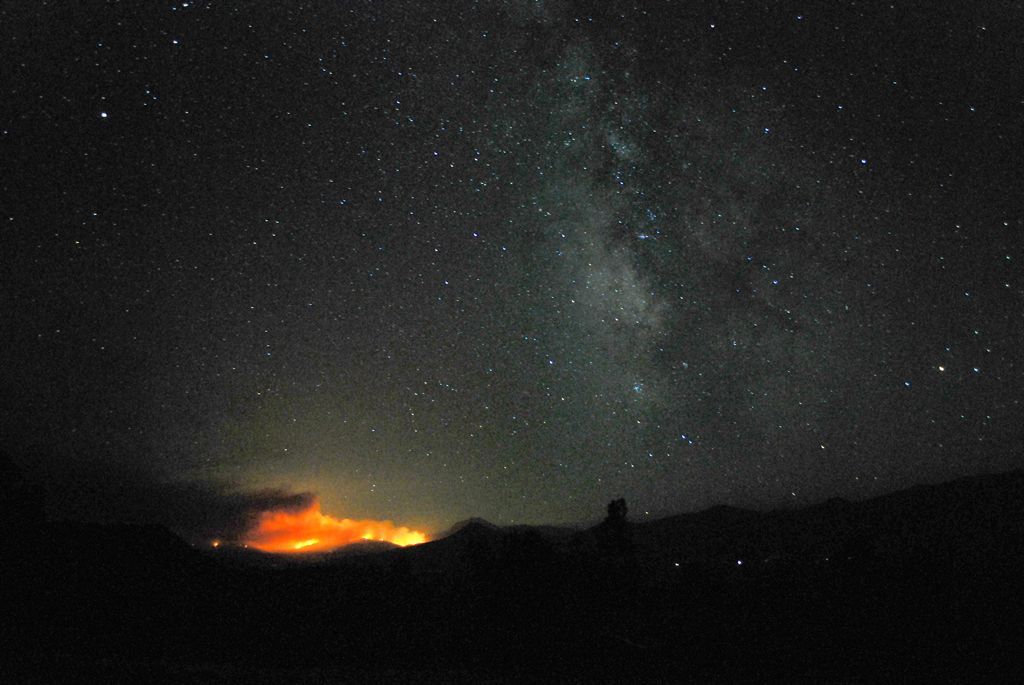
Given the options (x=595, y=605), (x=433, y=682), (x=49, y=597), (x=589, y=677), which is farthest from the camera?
(x=595, y=605)

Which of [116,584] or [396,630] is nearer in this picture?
[396,630]

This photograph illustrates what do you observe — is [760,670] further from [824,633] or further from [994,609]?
[994,609]

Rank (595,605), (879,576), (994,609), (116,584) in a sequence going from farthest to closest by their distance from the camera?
1. (595,605)
2. (116,584)
3. (879,576)
4. (994,609)

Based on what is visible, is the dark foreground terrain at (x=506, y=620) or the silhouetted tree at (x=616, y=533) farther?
the silhouetted tree at (x=616, y=533)

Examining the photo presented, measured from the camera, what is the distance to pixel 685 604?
116ft

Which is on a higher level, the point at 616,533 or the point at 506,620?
the point at 616,533

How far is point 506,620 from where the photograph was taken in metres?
23.9

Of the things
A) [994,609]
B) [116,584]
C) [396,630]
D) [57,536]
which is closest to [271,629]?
[396,630]

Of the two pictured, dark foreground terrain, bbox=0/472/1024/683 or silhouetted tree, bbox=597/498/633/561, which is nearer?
dark foreground terrain, bbox=0/472/1024/683

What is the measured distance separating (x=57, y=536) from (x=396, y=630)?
21.2 meters

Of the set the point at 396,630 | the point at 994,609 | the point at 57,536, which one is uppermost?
the point at 57,536

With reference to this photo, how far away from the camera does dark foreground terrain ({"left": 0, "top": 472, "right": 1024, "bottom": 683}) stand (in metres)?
18.5

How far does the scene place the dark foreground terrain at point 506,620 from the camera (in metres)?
18.5

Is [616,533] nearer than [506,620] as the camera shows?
No
